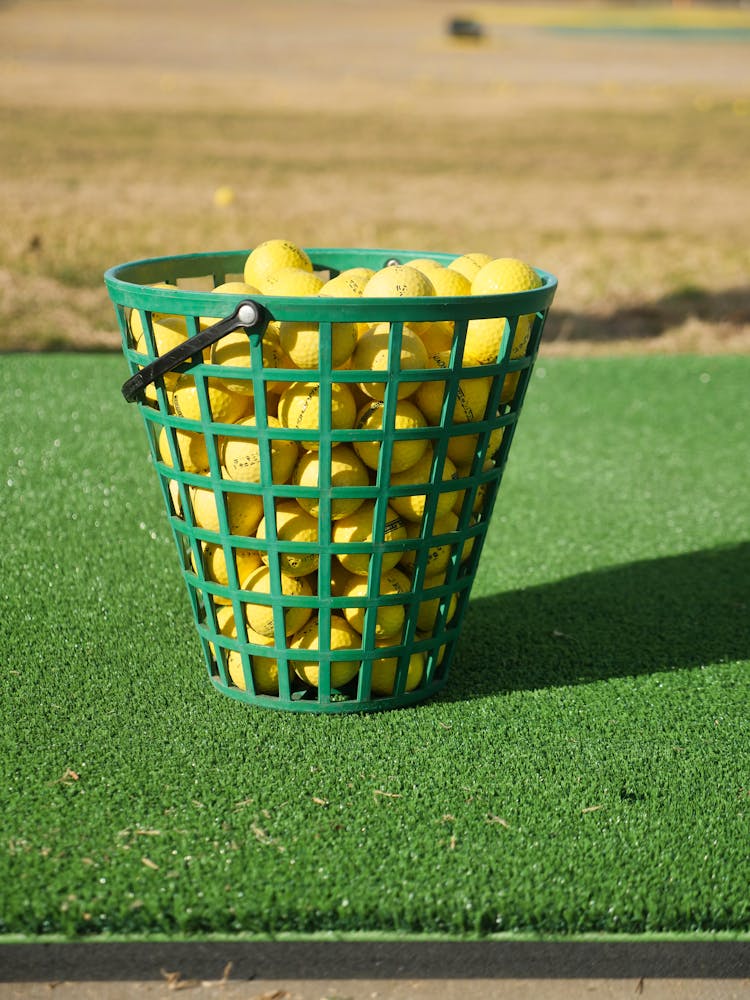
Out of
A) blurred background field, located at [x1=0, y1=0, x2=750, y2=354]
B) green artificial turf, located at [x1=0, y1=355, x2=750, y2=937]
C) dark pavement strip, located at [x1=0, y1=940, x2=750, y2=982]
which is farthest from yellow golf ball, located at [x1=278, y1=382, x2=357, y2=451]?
blurred background field, located at [x1=0, y1=0, x2=750, y2=354]

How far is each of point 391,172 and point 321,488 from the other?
1179cm

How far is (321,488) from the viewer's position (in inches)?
75.6

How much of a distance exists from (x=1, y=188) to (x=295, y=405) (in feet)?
29.9

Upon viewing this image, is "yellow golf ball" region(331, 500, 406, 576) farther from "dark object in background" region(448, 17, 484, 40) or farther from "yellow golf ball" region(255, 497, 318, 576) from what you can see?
"dark object in background" region(448, 17, 484, 40)

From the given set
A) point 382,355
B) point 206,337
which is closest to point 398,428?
point 382,355

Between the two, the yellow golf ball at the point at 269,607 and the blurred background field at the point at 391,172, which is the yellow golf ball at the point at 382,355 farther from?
the blurred background field at the point at 391,172

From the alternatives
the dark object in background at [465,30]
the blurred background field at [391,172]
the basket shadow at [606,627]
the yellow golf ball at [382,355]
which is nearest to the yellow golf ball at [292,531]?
the yellow golf ball at [382,355]

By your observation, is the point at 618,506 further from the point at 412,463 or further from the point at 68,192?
the point at 68,192

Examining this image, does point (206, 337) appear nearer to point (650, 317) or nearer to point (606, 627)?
point (606, 627)

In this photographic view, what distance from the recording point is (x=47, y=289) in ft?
22.1

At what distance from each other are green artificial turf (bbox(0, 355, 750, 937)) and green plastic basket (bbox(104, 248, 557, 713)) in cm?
13

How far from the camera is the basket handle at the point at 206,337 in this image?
1.78m

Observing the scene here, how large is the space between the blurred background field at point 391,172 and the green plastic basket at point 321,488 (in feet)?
13.8

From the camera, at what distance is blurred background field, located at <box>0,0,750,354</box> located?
7270mm
